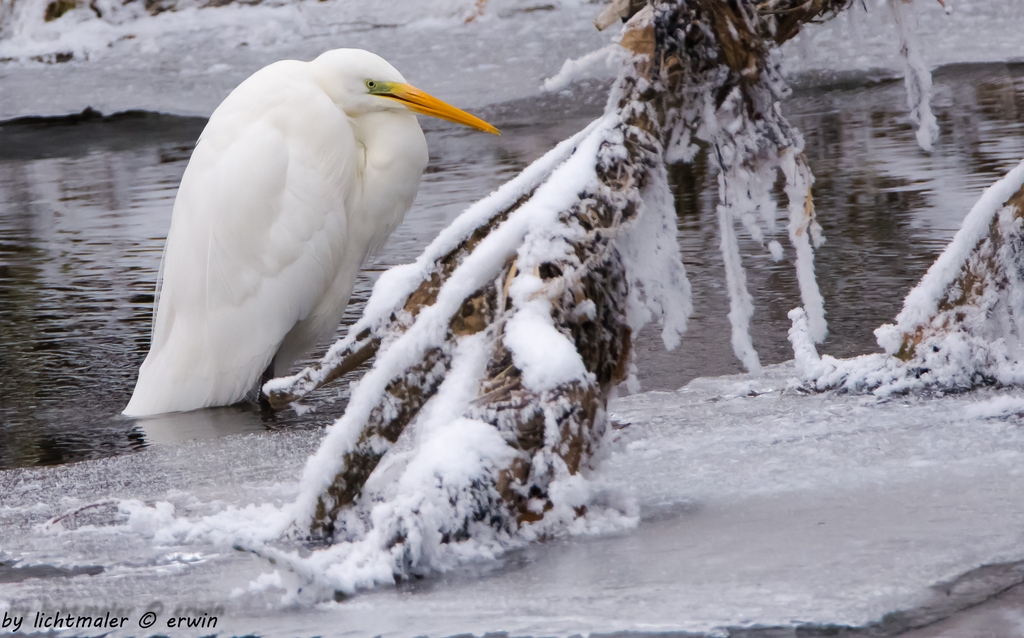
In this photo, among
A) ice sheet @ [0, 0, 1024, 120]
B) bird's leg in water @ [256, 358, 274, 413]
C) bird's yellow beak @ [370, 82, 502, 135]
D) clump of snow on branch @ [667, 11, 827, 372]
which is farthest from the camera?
ice sheet @ [0, 0, 1024, 120]

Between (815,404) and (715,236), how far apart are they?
9.81ft

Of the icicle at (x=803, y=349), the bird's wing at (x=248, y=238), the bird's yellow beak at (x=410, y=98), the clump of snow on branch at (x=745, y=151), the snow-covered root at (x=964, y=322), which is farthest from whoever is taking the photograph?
the bird's yellow beak at (x=410, y=98)

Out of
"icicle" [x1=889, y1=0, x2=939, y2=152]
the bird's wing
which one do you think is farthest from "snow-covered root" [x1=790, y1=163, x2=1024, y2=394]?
the bird's wing

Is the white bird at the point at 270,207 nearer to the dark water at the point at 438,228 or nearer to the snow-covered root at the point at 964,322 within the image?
the dark water at the point at 438,228

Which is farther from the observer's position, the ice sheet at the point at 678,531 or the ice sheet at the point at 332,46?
the ice sheet at the point at 332,46

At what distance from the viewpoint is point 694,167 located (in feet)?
27.4

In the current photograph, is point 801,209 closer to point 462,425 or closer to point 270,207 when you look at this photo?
point 462,425

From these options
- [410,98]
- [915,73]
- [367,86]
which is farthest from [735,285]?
[367,86]

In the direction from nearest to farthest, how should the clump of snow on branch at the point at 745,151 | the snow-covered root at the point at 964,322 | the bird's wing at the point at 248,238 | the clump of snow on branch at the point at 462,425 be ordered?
1. the clump of snow on branch at the point at 462,425
2. the clump of snow on branch at the point at 745,151
3. the snow-covered root at the point at 964,322
4. the bird's wing at the point at 248,238

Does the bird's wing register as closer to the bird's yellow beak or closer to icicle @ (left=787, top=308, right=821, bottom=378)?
the bird's yellow beak

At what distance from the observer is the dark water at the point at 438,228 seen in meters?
4.01

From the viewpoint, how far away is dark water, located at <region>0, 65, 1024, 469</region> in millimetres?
4012

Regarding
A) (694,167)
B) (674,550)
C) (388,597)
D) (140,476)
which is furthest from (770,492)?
(694,167)

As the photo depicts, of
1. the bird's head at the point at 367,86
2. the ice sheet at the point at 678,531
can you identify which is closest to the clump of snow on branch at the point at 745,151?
the ice sheet at the point at 678,531
